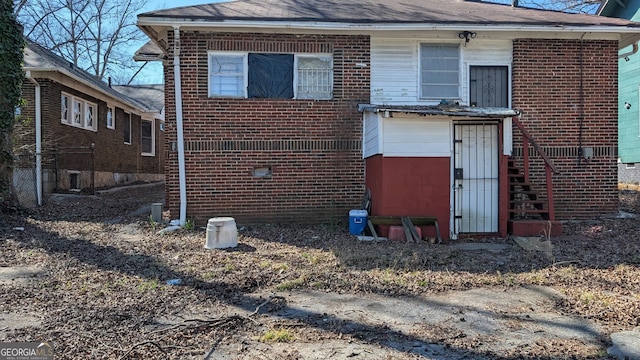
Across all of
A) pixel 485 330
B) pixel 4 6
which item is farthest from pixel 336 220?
pixel 4 6

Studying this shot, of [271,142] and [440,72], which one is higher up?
[440,72]

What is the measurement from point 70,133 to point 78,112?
1.37m

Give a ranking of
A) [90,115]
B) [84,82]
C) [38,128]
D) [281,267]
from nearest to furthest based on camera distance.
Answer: [281,267], [38,128], [84,82], [90,115]

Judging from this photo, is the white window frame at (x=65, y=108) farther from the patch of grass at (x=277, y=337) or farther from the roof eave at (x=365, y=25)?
the patch of grass at (x=277, y=337)

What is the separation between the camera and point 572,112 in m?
9.98

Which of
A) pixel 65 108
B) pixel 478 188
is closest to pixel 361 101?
pixel 478 188

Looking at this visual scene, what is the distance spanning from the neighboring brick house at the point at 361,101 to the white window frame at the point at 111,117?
10.1 m

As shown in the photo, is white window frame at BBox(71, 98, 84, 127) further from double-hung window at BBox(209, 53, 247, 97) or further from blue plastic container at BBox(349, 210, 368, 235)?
blue plastic container at BBox(349, 210, 368, 235)

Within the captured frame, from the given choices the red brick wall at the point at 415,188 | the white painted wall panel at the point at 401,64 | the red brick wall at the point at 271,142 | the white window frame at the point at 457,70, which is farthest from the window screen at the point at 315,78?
the red brick wall at the point at 415,188

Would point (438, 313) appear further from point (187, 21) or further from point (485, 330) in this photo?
point (187, 21)

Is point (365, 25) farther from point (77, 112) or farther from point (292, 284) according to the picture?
point (77, 112)

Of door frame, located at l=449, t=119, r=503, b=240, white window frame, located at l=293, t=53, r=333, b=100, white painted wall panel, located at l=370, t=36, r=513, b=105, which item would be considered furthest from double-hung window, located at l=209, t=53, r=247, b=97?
door frame, located at l=449, t=119, r=503, b=240

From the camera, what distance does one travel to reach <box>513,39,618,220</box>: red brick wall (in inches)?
391

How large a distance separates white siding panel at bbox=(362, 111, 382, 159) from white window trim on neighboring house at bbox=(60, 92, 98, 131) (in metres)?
10.6
